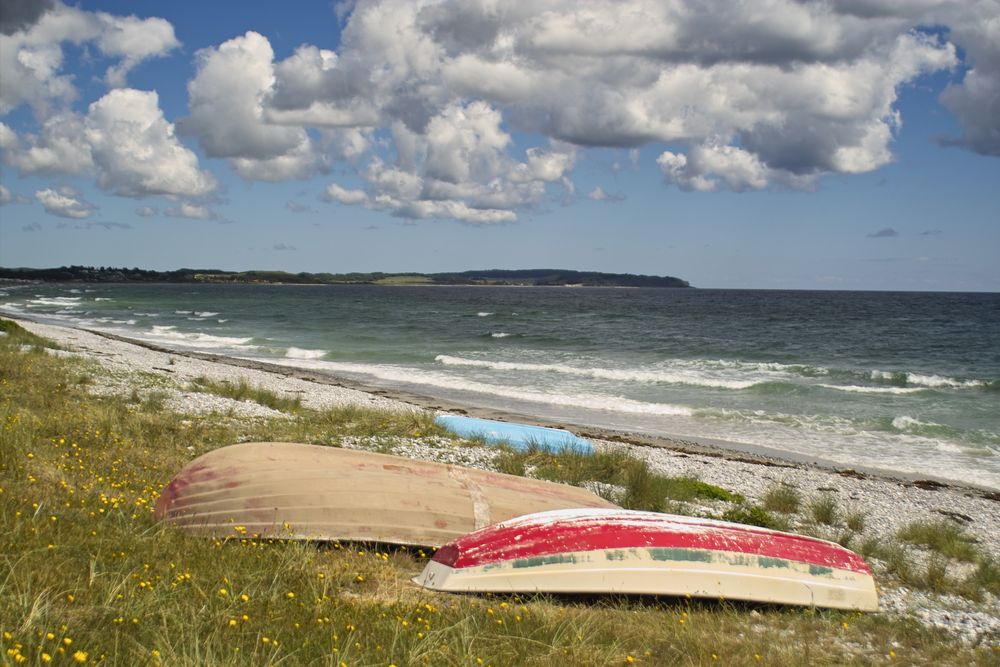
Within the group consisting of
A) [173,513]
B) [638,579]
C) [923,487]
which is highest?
[173,513]

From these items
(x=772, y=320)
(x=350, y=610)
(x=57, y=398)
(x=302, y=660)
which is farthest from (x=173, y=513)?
(x=772, y=320)

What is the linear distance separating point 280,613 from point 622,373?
2546 cm

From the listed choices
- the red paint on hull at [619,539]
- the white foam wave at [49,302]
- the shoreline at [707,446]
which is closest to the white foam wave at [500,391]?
the shoreline at [707,446]

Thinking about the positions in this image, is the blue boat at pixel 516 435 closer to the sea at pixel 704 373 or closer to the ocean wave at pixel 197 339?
the sea at pixel 704 373

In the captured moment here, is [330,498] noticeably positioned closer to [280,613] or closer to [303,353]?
[280,613]

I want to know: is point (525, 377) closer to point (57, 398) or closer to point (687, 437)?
point (687, 437)

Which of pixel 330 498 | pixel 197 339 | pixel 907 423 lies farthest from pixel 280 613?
pixel 197 339

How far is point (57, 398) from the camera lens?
1151 centimetres

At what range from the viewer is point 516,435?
14.0 m

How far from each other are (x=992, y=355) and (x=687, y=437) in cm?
2793

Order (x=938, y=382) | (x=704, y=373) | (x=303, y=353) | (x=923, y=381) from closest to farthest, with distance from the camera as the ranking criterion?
(x=938, y=382)
(x=923, y=381)
(x=704, y=373)
(x=303, y=353)

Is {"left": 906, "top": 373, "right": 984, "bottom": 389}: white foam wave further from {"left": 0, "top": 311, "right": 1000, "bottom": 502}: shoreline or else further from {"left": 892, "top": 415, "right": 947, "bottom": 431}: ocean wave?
{"left": 0, "top": 311, "right": 1000, "bottom": 502}: shoreline

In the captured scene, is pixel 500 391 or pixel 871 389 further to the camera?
pixel 871 389

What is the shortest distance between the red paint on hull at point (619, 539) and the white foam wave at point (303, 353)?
29.7 metres
